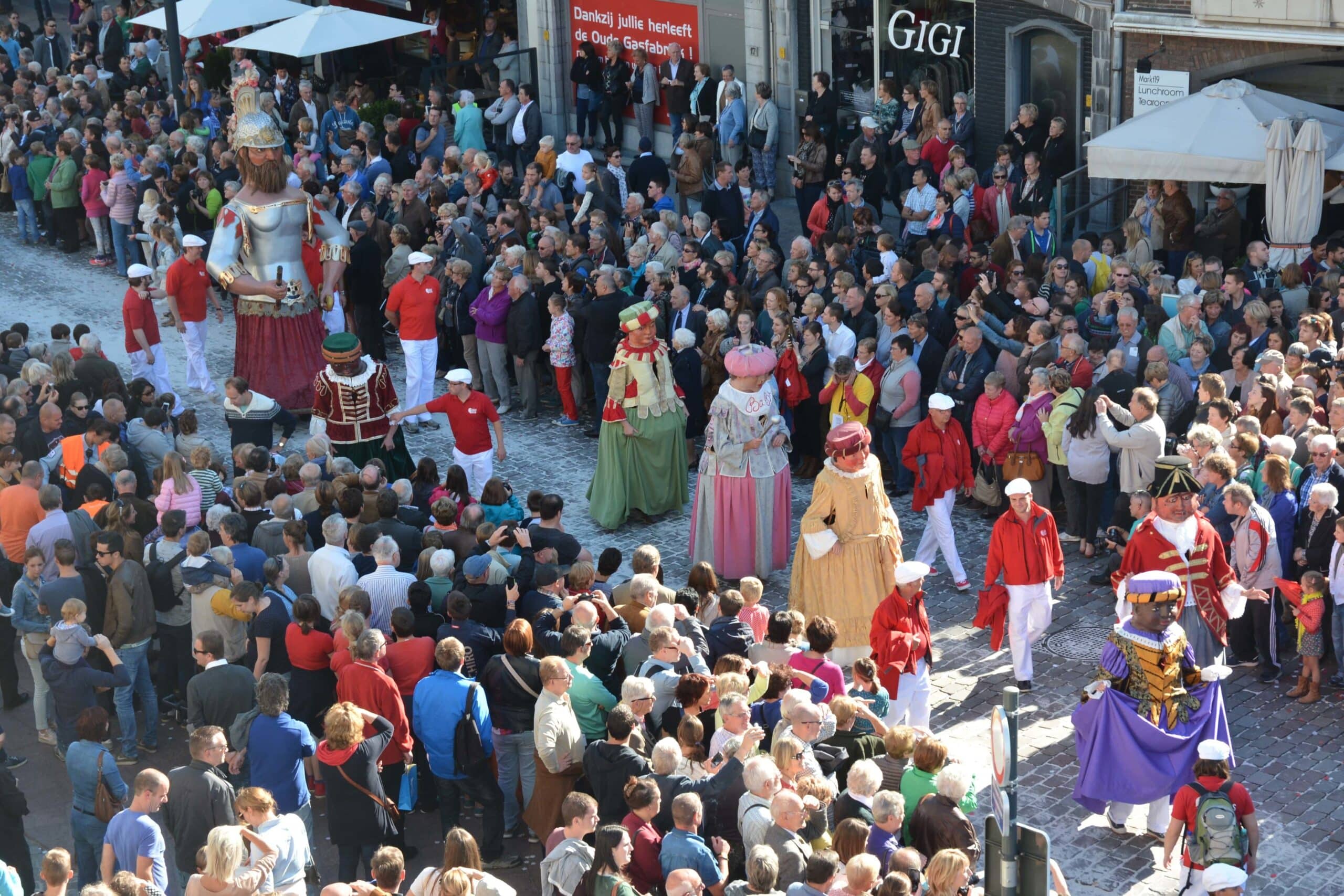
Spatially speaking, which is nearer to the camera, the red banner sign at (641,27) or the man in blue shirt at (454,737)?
the man in blue shirt at (454,737)

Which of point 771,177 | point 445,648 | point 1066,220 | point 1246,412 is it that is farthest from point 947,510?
point 771,177

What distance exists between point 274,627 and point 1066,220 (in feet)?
34.9

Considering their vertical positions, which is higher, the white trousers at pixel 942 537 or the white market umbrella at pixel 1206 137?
the white market umbrella at pixel 1206 137

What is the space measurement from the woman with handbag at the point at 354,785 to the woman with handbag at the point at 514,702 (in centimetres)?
62

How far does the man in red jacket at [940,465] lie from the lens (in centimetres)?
1311

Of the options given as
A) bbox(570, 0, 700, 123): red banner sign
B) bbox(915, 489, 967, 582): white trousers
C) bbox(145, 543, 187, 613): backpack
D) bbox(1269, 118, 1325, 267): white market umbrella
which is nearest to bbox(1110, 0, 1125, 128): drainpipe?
bbox(1269, 118, 1325, 267): white market umbrella

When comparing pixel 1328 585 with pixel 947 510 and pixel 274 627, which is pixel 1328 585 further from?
pixel 274 627

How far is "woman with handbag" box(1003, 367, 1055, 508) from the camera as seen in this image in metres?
13.7

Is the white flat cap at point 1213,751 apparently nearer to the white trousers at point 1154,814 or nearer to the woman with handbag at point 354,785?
the white trousers at point 1154,814

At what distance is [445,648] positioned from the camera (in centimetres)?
1002

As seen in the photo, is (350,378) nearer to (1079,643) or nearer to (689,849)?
(1079,643)

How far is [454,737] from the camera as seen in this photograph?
33.2 ft

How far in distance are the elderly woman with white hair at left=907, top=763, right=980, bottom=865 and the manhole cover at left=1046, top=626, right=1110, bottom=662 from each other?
3957 millimetres

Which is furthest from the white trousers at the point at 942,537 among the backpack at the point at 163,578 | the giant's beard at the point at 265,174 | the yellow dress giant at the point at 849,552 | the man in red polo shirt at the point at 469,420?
the giant's beard at the point at 265,174
